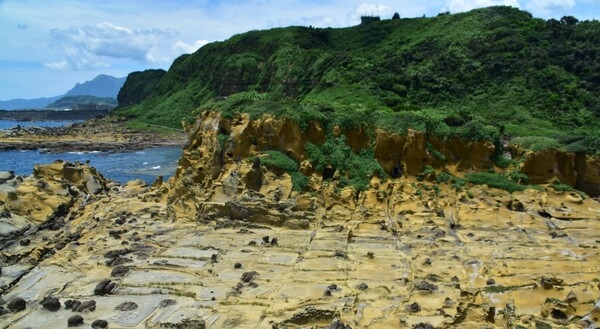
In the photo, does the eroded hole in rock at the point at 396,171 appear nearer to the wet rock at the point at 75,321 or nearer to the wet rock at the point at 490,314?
the wet rock at the point at 490,314

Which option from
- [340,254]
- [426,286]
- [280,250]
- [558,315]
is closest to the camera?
[558,315]

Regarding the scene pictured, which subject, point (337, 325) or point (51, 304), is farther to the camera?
point (51, 304)

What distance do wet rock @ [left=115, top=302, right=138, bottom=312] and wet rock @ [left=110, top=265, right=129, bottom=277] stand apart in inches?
125

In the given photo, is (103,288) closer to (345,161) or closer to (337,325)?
(337,325)

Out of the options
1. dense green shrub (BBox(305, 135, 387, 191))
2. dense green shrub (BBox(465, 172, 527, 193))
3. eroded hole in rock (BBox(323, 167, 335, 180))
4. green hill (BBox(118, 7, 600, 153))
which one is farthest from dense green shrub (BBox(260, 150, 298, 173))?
dense green shrub (BBox(465, 172, 527, 193))

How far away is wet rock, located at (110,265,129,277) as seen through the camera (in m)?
25.2

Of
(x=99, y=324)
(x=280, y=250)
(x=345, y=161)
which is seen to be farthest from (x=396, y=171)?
(x=99, y=324)

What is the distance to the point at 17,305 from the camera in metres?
22.2

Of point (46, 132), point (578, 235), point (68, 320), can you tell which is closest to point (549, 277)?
point (578, 235)

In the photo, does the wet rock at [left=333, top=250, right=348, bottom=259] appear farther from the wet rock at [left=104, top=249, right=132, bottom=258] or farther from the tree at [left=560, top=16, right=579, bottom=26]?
the tree at [left=560, top=16, right=579, bottom=26]

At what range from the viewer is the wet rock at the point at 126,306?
21812 millimetres

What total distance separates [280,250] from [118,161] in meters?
58.0

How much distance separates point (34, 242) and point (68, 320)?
1194 centimetres

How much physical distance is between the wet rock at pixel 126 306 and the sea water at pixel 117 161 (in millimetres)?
42423
